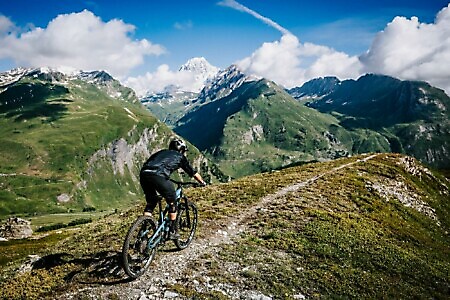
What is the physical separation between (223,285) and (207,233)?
262 inches

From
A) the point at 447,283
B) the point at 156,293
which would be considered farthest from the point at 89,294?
the point at 447,283

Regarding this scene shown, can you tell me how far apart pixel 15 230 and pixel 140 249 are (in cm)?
8455

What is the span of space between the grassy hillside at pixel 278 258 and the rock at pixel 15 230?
68.5 metres

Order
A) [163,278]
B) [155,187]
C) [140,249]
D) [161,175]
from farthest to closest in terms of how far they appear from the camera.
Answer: [155,187] < [161,175] < [163,278] < [140,249]

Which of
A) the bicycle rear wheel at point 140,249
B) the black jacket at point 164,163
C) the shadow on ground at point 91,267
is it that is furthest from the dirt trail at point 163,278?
the black jacket at point 164,163

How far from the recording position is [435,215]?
48062 millimetres

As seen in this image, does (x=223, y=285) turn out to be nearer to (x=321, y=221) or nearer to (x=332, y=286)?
(x=332, y=286)

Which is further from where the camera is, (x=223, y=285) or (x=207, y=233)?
(x=207, y=233)

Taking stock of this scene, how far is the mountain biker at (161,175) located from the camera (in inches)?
610

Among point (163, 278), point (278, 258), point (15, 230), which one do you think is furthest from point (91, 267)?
point (15, 230)

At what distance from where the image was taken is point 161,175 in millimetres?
15570

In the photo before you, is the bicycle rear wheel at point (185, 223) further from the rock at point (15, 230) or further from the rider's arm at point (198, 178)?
the rock at point (15, 230)

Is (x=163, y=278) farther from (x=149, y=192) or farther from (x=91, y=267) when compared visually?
(x=149, y=192)

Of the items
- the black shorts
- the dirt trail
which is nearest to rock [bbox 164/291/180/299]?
the dirt trail
